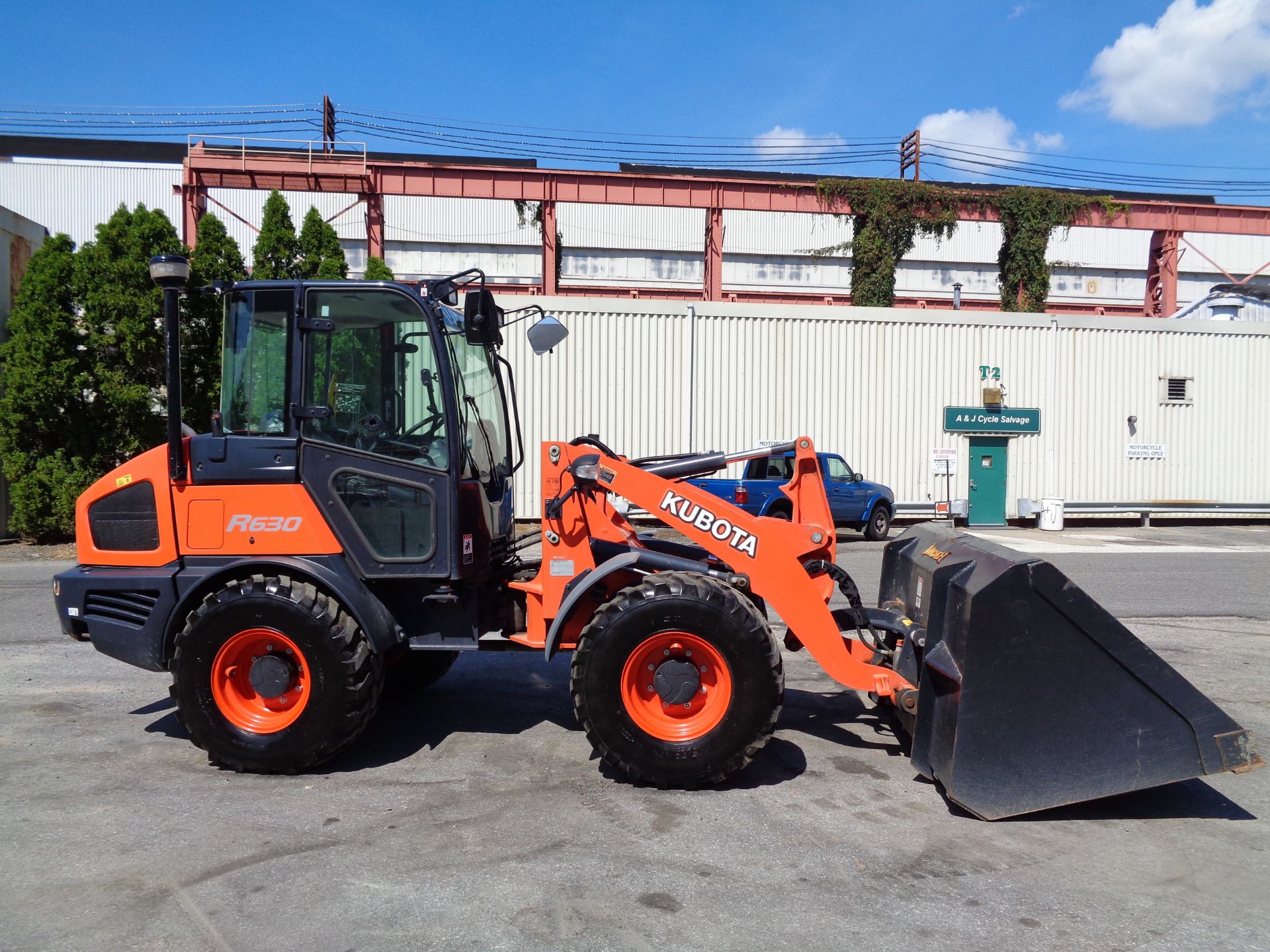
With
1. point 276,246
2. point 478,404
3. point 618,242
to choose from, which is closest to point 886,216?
point 276,246

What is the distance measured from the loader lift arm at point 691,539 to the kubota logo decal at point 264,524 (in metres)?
1.32

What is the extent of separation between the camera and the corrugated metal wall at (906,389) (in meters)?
20.8

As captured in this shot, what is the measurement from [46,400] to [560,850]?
1598cm

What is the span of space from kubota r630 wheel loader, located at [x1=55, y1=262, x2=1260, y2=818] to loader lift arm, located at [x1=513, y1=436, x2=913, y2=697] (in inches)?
0.5

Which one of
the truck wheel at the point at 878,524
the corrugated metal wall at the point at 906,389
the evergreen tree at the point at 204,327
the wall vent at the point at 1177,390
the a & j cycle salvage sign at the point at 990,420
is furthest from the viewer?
the wall vent at the point at 1177,390

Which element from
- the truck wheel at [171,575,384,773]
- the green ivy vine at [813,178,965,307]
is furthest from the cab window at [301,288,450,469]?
the green ivy vine at [813,178,965,307]

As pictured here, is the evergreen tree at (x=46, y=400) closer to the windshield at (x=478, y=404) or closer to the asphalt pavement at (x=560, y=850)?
the asphalt pavement at (x=560, y=850)

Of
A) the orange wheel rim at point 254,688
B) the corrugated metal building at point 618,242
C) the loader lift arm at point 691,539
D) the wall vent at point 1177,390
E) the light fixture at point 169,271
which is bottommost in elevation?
the orange wheel rim at point 254,688

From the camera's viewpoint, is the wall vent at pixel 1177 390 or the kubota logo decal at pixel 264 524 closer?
the kubota logo decal at pixel 264 524

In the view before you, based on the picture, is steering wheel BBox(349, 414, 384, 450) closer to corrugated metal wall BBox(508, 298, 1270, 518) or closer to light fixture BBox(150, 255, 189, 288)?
light fixture BBox(150, 255, 189, 288)

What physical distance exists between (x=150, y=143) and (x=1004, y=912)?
189 feet

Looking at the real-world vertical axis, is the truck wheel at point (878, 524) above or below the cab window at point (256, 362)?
below

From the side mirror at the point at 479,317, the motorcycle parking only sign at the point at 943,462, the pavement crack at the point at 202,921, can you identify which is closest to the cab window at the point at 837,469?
the motorcycle parking only sign at the point at 943,462

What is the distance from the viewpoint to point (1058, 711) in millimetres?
4090
